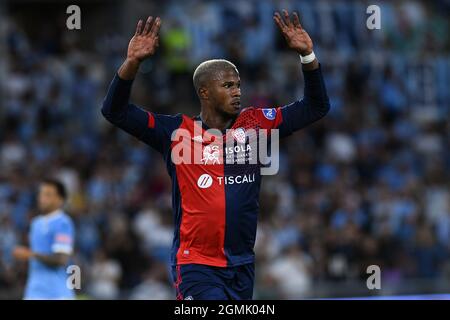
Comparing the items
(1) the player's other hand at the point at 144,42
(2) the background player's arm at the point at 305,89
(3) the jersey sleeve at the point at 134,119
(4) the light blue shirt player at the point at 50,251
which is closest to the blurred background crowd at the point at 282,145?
(4) the light blue shirt player at the point at 50,251

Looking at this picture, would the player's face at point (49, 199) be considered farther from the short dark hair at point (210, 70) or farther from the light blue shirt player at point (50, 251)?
the short dark hair at point (210, 70)

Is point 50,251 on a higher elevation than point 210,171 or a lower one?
higher

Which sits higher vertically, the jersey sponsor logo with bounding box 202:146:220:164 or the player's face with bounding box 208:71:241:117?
the player's face with bounding box 208:71:241:117

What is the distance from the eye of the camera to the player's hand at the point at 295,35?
23.4ft

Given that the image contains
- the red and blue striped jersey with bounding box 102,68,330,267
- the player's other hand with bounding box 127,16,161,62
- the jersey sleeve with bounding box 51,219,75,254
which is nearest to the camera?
the player's other hand with bounding box 127,16,161,62

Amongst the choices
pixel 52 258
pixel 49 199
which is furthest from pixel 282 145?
pixel 52 258

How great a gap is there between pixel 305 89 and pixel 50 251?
374 centimetres

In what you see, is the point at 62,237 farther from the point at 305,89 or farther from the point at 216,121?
the point at 305,89

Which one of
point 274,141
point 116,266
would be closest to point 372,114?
point 116,266

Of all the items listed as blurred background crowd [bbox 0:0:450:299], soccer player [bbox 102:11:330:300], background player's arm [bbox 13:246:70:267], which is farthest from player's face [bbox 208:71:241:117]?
blurred background crowd [bbox 0:0:450:299]

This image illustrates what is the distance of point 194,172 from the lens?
7.13 metres

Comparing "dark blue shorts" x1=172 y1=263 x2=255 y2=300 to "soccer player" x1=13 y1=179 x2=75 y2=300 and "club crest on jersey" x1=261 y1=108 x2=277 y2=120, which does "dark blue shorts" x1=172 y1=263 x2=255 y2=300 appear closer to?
"club crest on jersey" x1=261 y1=108 x2=277 y2=120

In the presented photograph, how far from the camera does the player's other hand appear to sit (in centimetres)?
680

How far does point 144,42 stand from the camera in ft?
22.5
